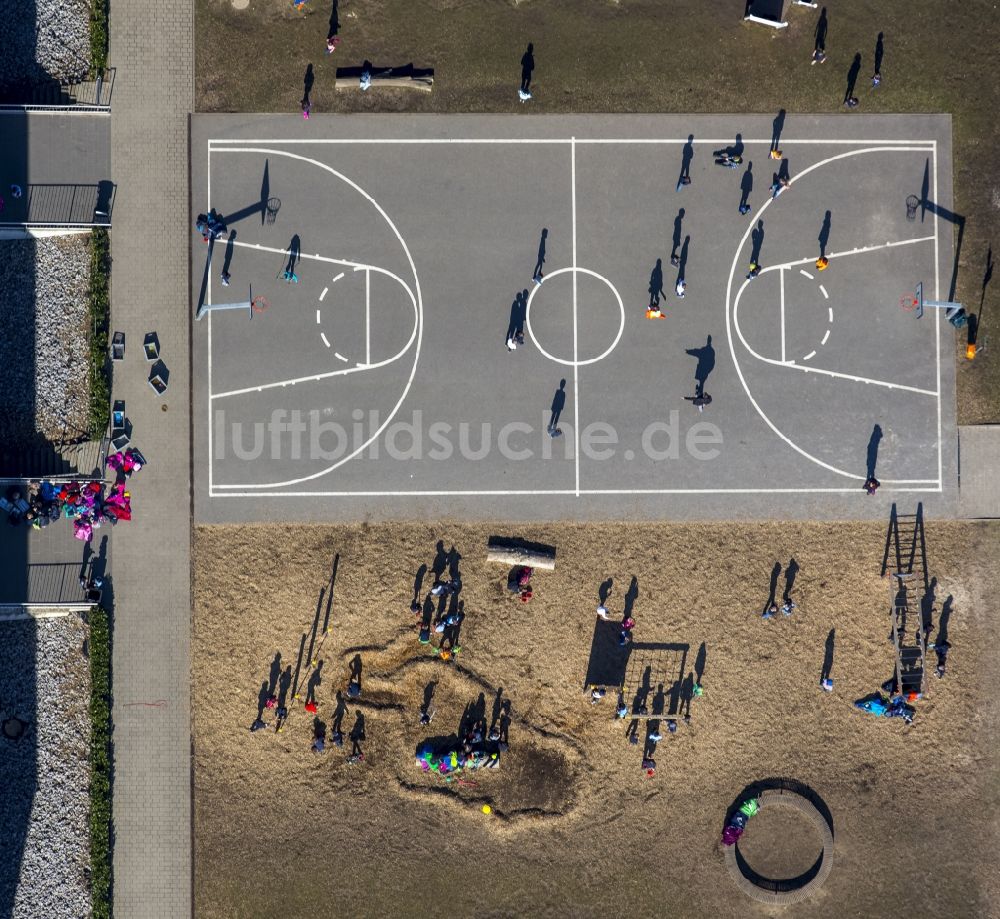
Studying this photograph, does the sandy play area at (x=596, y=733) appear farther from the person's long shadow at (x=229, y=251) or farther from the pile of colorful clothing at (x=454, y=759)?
the person's long shadow at (x=229, y=251)

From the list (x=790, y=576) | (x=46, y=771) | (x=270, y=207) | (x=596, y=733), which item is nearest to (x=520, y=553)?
(x=596, y=733)

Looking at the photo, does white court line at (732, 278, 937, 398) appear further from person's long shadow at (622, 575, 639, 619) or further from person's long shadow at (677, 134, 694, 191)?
person's long shadow at (622, 575, 639, 619)

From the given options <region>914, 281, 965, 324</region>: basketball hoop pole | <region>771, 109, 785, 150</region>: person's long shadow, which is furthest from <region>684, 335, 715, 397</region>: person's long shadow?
<region>914, 281, 965, 324</region>: basketball hoop pole

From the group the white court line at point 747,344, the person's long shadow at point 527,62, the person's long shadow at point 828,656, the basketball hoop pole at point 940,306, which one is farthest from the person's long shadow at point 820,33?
the person's long shadow at point 828,656

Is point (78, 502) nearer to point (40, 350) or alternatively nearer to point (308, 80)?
point (40, 350)

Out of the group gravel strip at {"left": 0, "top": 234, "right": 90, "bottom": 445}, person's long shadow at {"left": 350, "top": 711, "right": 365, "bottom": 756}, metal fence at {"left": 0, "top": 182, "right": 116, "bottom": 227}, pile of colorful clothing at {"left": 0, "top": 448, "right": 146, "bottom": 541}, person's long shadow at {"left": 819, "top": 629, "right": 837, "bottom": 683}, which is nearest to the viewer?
pile of colorful clothing at {"left": 0, "top": 448, "right": 146, "bottom": 541}

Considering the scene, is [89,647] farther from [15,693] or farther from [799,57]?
[799,57]

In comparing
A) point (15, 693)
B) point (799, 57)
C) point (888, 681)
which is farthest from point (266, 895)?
point (799, 57)
